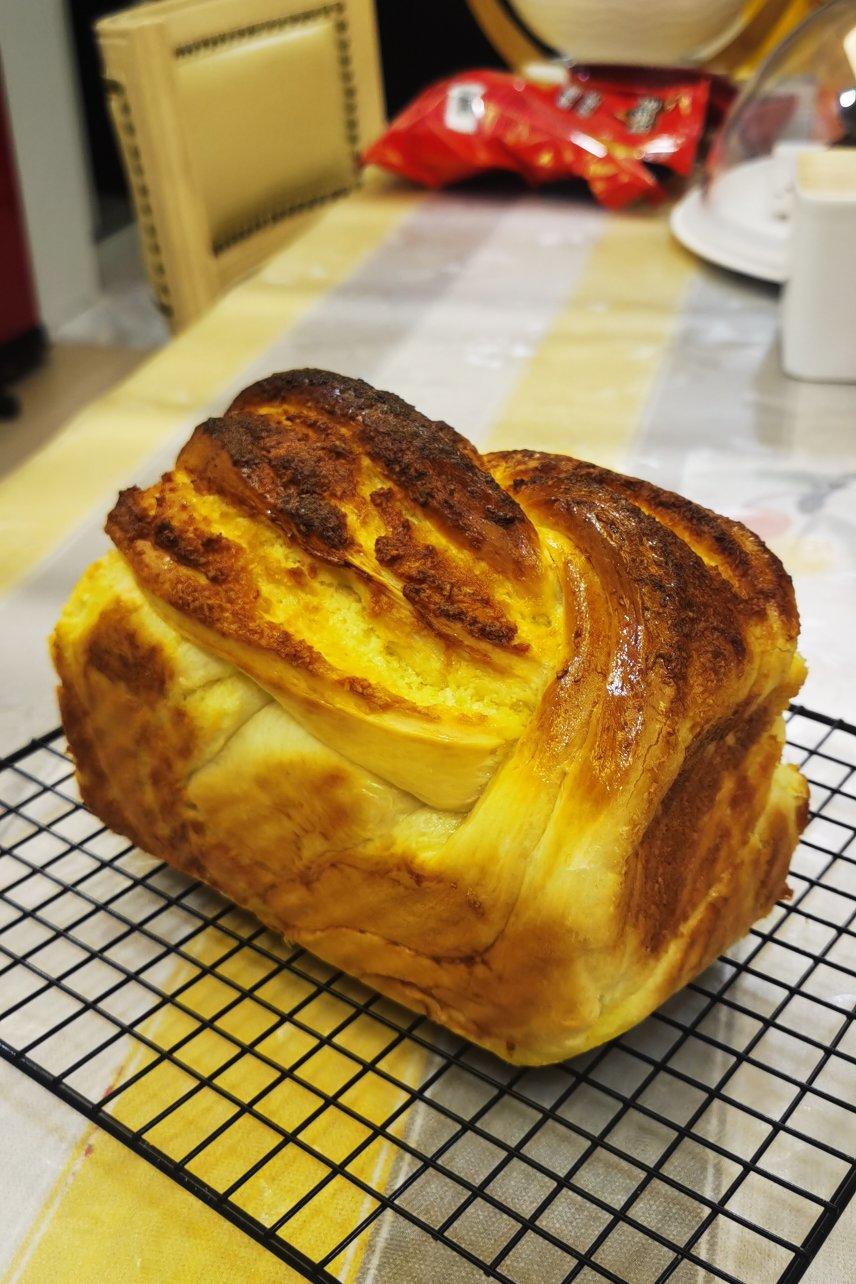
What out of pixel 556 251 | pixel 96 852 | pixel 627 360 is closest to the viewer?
pixel 96 852

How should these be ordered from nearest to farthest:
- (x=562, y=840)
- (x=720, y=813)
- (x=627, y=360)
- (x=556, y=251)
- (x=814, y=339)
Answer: (x=562, y=840) → (x=720, y=813) → (x=814, y=339) → (x=627, y=360) → (x=556, y=251)

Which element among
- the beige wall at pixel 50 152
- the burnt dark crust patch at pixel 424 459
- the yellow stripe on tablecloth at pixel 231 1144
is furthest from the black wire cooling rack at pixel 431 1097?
the beige wall at pixel 50 152

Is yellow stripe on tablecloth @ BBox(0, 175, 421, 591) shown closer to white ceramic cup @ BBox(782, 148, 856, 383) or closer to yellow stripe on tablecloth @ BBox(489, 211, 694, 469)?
yellow stripe on tablecloth @ BBox(489, 211, 694, 469)

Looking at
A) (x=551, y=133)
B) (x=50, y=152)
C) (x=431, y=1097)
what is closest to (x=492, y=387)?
(x=551, y=133)

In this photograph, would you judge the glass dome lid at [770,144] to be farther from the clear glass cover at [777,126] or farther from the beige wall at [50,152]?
the beige wall at [50,152]

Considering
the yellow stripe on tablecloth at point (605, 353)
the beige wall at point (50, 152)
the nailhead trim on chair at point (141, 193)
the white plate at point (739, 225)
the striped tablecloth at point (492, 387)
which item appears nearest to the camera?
the striped tablecloth at point (492, 387)

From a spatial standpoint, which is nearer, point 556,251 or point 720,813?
point 720,813

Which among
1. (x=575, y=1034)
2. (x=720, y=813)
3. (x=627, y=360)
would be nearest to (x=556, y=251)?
(x=627, y=360)

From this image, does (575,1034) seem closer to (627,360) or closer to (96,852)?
(96,852)
